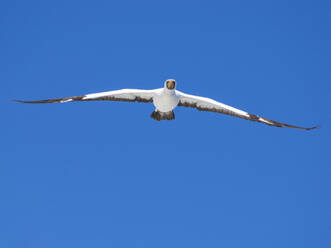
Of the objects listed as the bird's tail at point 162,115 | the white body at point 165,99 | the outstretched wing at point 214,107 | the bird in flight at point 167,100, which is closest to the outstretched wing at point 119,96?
the bird in flight at point 167,100

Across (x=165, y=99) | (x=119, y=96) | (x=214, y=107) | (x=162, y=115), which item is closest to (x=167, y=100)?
(x=165, y=99)

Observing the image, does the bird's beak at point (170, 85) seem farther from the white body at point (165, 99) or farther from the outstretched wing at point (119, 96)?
the outstretched wing at point (119, 96)

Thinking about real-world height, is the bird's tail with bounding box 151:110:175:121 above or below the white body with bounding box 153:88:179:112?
below

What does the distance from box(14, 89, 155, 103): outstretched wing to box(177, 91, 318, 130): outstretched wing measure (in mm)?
1581

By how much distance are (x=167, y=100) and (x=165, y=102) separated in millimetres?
139

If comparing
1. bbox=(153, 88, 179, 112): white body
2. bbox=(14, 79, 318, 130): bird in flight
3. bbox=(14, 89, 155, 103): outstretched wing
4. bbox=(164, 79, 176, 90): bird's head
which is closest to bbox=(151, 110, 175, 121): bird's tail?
bbox=(14, 79, 318, 130): bird in flight

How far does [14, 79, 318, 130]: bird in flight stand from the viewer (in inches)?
826

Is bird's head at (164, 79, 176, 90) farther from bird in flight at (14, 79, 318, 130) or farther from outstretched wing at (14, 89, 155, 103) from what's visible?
outstretched wing at (14, 89, 155, 103)

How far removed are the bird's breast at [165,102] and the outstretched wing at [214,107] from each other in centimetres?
53

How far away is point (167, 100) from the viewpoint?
2177cm

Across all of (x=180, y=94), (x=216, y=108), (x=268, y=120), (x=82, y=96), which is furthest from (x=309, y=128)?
(x=82, y=96)

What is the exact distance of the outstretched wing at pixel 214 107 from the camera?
22.5 metres

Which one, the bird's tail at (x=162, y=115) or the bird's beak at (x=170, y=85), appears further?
the bird's tail at (x=162, y=115)

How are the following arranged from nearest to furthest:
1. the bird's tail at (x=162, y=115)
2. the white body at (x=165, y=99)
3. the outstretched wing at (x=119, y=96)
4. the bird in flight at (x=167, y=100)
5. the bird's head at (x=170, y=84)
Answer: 1. the outstretched wing at (x=119, y=96)
2. the bird in flight at (x=167, y=100)
3. the bird's head at (x=170, y=84)
4. the white body at (x=165, y=99)
5. the bird's tail at (x=162, y=115)
